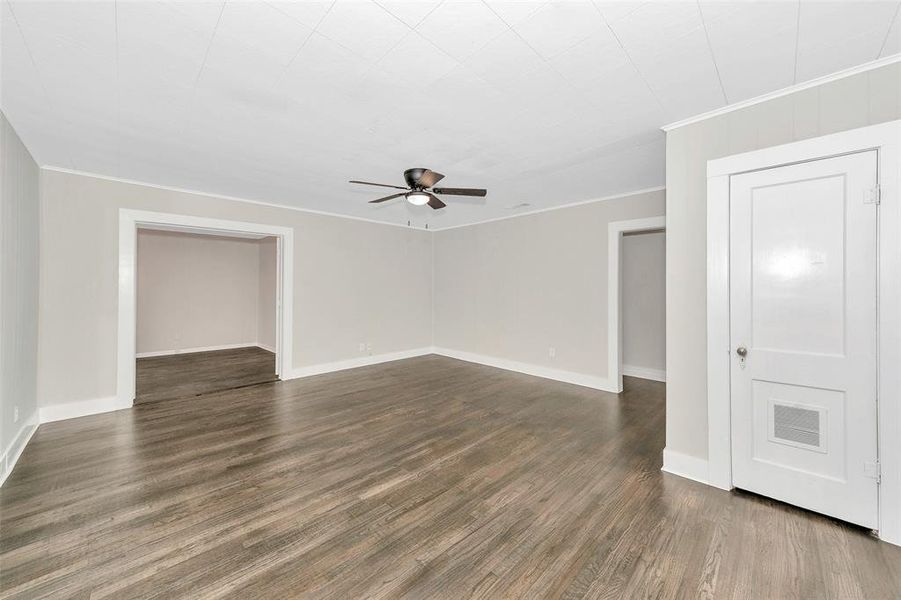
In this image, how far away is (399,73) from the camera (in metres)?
2.03

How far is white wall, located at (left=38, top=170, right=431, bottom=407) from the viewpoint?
3721 millimetres

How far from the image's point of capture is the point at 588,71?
2025 mm

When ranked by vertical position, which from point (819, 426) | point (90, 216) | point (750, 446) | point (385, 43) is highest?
point (385, 43)

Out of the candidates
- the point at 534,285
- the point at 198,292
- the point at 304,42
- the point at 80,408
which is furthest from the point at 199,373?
the point at 304,42

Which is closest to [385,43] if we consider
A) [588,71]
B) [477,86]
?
[477,86]

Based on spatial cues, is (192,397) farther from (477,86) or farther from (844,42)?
(844,42)

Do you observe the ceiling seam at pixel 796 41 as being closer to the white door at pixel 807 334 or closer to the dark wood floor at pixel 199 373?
the white door at pixel 807 334

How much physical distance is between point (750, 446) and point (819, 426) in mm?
389

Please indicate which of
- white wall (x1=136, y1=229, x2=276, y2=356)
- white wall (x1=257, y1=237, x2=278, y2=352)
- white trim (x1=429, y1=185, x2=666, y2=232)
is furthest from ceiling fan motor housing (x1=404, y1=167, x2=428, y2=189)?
white wall (x1=136, y1=229, x2=276, y2=356)

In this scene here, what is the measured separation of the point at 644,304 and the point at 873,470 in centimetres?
395

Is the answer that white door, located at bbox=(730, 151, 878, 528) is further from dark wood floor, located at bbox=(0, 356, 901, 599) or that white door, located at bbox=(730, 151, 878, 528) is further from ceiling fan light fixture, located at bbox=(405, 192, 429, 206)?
ceiling fan light fixture, located at bbox=(405, 192, 429, 206)

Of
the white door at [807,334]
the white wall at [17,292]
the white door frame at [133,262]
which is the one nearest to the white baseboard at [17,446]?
the white wall at [17,292]

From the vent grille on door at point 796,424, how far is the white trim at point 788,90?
6.58 feet

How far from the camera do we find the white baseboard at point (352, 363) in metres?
5.40
